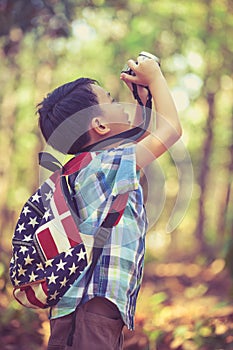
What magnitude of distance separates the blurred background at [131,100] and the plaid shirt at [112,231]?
1064 millimetres

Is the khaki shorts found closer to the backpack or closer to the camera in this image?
the backpack

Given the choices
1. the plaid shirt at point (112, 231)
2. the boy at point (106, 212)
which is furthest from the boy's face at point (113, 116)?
the plaid shirt at point (112, 231)

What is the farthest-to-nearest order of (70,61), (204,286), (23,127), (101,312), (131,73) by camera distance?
(23,127), (70,61), (204,286), (131,73), (101,312)

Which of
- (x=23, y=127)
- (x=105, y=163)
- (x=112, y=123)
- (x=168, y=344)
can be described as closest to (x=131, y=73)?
(x=112, y=123)

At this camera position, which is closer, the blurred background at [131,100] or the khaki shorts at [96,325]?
the khaki shorts at [96,325]

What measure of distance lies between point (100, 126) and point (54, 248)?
44 cm

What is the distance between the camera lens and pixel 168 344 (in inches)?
192

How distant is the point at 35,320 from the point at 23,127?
7.74 m

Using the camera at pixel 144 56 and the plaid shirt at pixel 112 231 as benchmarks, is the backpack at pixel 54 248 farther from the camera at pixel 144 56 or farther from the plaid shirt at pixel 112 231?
Answer: the camera at pixel 144 56

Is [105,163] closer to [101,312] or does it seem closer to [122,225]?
[122,225]

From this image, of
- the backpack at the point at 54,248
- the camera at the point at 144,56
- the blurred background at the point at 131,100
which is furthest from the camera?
the blurred background at the point at 131,100

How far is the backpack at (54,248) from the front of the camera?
2.19 metres

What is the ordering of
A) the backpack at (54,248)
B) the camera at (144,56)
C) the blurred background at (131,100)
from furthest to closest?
the blurred background at (131,100) < the camera at (144,56) < the backpack at (54,248)

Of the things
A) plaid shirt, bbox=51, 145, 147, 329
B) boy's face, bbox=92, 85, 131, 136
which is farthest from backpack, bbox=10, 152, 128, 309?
boy's face, bbox=92, 85, 131, 136
